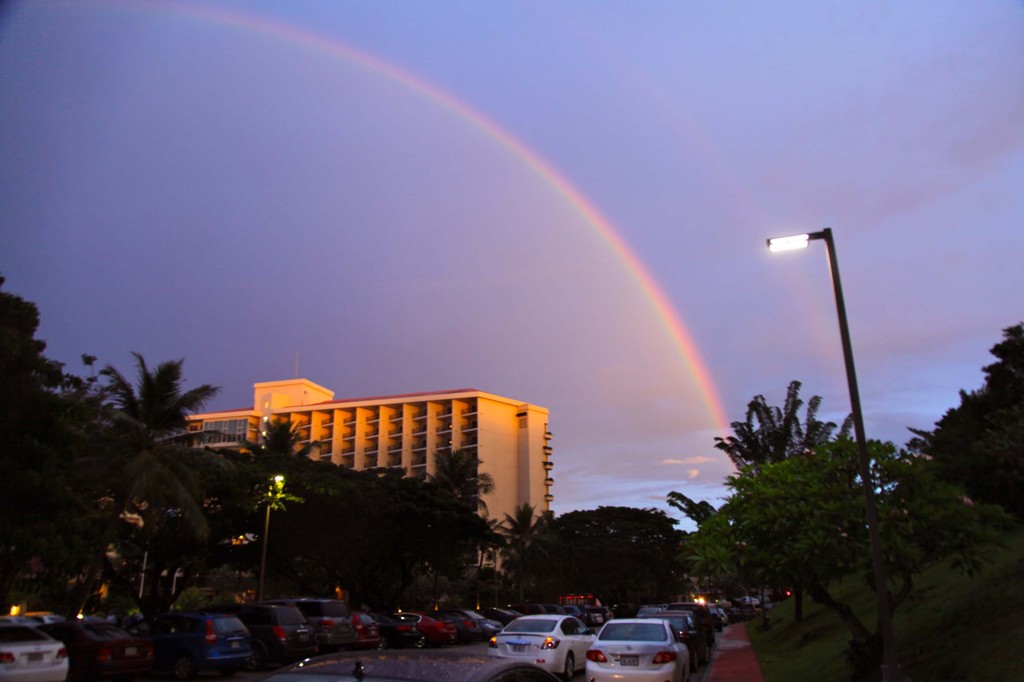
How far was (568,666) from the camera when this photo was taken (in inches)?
650

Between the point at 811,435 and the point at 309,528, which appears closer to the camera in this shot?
the point at 811,435

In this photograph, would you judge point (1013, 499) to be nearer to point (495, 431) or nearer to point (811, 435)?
point (811, 435)

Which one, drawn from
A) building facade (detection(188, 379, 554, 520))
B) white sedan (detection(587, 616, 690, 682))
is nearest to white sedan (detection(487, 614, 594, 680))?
white sedan (detection(587, 616, 690, 682))

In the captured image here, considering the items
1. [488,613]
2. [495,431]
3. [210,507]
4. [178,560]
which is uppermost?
→ [495,431]

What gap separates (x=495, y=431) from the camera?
322 ft

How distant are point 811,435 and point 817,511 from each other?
19758 millimetres

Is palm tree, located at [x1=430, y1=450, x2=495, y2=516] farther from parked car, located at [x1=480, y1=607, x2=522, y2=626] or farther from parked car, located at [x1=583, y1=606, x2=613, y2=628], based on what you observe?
parked car, located at [x1=480, y1=607, x2=522, y2=626]

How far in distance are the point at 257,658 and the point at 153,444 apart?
12.1m

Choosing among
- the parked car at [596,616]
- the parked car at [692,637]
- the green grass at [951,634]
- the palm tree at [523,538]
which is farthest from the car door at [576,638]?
the palm tree at [523,538]

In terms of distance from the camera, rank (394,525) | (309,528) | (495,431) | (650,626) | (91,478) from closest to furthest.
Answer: (650,626)
(91,478)
(309,528)
(394,525)
(495,431)

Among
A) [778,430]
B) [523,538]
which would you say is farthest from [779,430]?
[523,538]

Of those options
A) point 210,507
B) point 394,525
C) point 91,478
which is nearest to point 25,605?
point 210,507

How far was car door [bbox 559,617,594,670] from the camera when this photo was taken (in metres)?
16.8

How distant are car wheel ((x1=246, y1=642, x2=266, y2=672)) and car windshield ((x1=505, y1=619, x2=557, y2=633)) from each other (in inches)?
244
